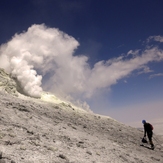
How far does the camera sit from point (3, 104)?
19969mm

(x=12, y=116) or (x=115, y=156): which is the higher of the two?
(x=12, y=116)

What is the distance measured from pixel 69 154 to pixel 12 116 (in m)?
7.32

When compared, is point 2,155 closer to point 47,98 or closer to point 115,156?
point 115,156

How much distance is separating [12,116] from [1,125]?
283 cm

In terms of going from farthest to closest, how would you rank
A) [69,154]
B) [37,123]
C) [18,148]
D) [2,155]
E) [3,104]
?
[3,104]
[37,123]
[69,154]
[18,148]
[2,155]

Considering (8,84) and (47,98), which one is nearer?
(8,84)

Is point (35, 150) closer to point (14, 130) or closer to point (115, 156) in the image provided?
point (14, 130)

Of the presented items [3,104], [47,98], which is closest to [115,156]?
[3,104]

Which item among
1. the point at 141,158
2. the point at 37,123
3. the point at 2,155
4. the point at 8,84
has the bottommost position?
the point at 2,155

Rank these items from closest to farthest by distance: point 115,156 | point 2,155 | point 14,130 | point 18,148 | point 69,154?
point 2,155 → point 18,148 → point 69,154 → point 14,130 → point 115,156

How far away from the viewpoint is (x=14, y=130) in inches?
538

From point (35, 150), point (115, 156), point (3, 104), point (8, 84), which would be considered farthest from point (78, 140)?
point (8, 84)

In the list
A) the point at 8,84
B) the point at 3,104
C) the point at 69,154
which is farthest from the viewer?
the point at 8,84

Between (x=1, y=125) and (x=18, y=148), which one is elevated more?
(x=1, y=125)
